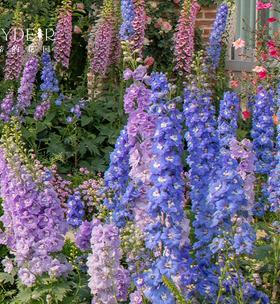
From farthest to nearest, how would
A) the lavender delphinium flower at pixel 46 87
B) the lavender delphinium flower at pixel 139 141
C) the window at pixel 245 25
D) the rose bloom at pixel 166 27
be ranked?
1. the rose bloom at pixel 166 27
2. the window at pixel 245 25
3. the lavender delphinium flower at pixel 46 87
4. the lavender delphinium flower at pixel 139 141

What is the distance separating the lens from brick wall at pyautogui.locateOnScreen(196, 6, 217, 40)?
9.20 meters

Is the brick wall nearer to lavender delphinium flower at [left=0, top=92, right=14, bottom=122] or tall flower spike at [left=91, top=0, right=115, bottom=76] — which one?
tall flower spike at [left=91, top=0, right=115, bottom=76]

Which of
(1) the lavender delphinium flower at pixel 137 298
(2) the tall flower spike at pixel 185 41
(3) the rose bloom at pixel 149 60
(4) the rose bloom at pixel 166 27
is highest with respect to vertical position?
(4) the rose bloom at pixel 166 27

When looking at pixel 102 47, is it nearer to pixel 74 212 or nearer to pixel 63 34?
pixel 63 34

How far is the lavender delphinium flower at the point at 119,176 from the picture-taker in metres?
3.64

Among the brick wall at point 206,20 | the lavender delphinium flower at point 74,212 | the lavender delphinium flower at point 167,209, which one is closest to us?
the lavender delphinium flower at point 167,209

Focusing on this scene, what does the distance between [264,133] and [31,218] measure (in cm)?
147

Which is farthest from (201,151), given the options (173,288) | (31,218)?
(173,288)

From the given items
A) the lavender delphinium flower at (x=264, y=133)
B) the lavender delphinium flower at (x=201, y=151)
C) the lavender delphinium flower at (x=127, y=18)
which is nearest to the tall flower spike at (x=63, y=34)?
the lavender delphinium flower at (x=127, y=18)

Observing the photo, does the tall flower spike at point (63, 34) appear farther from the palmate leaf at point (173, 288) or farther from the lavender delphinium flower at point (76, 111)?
the palmate leaf at point (173, 288)

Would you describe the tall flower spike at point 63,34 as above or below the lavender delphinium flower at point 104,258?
above

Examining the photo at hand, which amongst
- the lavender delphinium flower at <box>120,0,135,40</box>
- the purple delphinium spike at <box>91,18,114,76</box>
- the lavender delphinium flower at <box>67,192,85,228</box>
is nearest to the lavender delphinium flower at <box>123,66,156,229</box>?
the lavender delphinium flower at <box>67,192,85,228</box>

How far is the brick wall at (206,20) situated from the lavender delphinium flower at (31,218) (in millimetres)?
5761

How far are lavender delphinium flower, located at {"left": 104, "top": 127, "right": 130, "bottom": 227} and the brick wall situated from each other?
18.5ft
